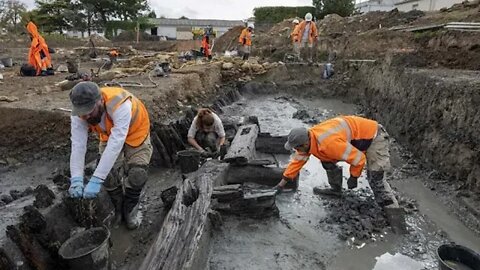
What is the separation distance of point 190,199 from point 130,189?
0.70m

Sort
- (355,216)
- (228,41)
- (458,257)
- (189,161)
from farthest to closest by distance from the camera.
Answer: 1. (228,41)
2. (189,161)
3. (355,216)
4. (458,257)

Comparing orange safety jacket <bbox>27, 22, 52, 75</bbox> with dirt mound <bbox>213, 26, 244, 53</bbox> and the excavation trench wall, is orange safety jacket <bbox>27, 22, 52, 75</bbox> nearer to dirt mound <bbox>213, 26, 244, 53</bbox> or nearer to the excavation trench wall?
the excavation trench wall

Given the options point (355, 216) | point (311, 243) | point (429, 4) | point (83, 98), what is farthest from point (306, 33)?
point (429, 4)

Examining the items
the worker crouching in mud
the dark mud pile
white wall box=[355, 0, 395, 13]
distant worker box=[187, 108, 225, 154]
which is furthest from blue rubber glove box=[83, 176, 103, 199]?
white wall box=[355, 0, 395, 13]

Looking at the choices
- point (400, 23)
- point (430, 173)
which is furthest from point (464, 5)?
point (430, 173)

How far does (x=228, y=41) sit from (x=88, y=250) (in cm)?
2464

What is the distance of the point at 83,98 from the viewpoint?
311 centimetres

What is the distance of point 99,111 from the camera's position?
3.34 metres

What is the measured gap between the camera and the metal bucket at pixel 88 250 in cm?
290

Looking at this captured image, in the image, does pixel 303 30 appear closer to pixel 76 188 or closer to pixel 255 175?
pixel 255 175

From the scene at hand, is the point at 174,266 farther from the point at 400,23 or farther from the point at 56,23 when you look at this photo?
the point at 56,23

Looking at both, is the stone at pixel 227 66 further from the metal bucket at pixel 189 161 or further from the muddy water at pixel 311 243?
the muddy water at pixel 311 243

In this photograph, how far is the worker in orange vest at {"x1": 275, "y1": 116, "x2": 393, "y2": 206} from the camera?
423 centimetres

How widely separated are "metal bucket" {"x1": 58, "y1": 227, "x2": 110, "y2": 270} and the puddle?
103 inches
